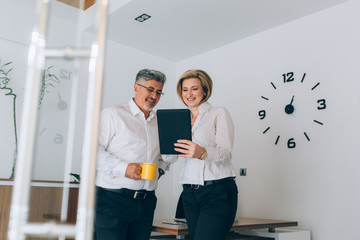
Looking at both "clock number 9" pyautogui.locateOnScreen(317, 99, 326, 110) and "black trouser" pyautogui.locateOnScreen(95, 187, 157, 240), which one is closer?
"black trouser" pyautogui.locateOnScreen(95, 187, 157, 240)

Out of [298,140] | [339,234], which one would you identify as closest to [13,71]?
[298,140]

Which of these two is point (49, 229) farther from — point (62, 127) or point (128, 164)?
point (128, 164)

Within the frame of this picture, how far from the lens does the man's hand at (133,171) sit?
1511 mm

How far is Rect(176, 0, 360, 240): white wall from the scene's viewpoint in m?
2.69

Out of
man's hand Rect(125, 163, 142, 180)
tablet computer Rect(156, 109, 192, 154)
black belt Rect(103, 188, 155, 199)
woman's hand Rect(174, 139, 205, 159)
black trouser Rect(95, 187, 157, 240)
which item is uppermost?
tablet computer Rect(156, 109, 192, 154)

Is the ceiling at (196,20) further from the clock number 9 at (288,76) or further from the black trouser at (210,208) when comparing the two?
the black trouser at (210,208)

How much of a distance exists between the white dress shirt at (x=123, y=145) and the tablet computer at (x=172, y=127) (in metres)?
0.11

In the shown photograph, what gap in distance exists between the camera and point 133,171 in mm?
1510

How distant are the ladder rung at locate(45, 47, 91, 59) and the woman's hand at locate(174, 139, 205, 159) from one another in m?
0.96

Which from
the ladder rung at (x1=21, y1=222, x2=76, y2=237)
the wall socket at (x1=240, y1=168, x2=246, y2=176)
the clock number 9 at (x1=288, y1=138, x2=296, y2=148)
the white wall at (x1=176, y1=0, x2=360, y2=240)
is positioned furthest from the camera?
the wall socket at (x1=240, y1=168, x2=246, y2=176)

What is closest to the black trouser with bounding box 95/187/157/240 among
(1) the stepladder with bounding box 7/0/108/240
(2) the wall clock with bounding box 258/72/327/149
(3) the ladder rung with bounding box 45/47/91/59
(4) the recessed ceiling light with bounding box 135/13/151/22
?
(1) the stepladder with bounding box 7/0/108/240

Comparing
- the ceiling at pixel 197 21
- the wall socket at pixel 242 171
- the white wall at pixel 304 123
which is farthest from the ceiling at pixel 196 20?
the wall socket at pixel 242 171

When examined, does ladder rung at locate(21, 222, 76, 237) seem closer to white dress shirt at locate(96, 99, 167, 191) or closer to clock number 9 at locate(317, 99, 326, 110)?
white dress shirt at locate(96, 99, 167, 191)

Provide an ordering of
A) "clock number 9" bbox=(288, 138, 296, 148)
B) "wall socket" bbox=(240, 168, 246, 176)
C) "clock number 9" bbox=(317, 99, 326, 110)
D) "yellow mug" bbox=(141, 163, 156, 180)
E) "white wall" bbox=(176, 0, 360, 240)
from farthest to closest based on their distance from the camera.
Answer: "wall socket" bbox=(240, 168, 246, 176) → "clock number 9" bbox=(288, 138, 296, 148) → "clock number 9" bbox=(317, 99, 326, 110) → "white wall" bbox=(176, 0, 360, 240) → "yellow mug" bbox=(141, 163, 156, 180)
